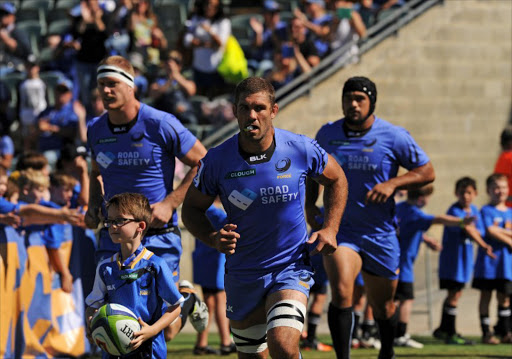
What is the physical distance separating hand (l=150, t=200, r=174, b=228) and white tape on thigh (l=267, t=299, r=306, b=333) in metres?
1.47

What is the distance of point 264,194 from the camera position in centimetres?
679

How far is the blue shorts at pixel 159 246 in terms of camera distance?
26.2ft

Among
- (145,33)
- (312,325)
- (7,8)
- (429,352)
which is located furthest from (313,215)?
(7,8)

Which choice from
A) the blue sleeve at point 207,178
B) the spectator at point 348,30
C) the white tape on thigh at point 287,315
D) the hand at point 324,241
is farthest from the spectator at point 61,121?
the white tape on thigh at point 287,315

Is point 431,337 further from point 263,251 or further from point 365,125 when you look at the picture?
point 263,251

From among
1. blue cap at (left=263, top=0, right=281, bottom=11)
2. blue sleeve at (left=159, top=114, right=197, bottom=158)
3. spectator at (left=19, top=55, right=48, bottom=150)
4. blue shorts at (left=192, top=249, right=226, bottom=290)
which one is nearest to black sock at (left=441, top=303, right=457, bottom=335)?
blue shorts at (left=192, top=249, right=226, bottom=290)

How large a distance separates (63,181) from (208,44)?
6.60 metres

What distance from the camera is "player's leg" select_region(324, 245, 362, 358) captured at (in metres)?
8.45

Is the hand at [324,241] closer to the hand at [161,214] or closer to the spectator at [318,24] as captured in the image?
the hand at [161,214]

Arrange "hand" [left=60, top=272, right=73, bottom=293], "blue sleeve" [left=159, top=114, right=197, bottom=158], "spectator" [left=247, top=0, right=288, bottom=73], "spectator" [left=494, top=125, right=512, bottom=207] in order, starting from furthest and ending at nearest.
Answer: "spectator" [left=247, top=0, right=288, bottom=73], "spectator" [left=494, top=125, right=512, bottom=207], "hand" [left=60, top=272, right=73, bottom=293], "blue sleeve" [left=159, top=114, right=197, bottom=158]

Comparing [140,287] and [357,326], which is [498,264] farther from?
[140,287]

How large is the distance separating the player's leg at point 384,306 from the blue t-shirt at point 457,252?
3.43 metres

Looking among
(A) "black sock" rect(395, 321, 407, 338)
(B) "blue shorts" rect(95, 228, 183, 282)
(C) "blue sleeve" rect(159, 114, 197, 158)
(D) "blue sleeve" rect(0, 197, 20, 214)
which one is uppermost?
(C) "blue sleeve" rect(159, 114, 197, 158)

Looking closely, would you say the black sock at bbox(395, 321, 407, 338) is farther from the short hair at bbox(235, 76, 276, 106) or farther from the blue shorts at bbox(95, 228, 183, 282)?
the short hair at bbox(235, 76, 276, 106)
